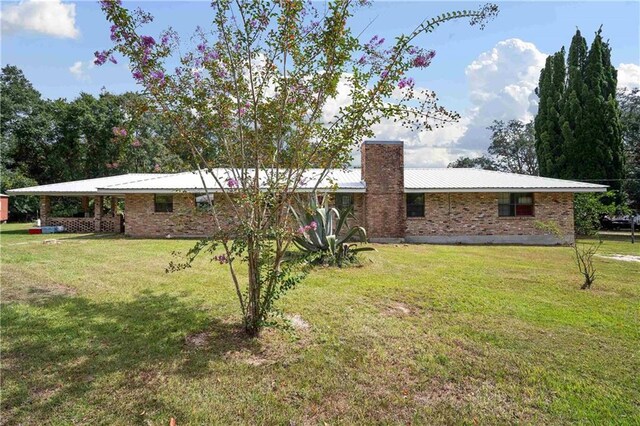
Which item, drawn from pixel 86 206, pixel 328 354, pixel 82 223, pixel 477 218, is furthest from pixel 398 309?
pixel 86 206

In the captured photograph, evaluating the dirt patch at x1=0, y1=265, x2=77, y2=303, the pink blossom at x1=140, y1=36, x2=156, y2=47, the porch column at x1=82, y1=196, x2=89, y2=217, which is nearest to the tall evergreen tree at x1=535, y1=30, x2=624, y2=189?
the pink blossom at x1=140, y1=36, x2=156, y2=47

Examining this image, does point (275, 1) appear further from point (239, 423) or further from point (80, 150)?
point (80, 150)

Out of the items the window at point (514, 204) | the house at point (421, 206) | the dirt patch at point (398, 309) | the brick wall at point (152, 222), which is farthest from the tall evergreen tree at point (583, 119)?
the dirt patch at point (398, 309)

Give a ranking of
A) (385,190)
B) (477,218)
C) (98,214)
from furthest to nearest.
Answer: (98,214)
(477,218)
(385,190)

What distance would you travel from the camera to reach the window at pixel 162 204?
17.6 metres

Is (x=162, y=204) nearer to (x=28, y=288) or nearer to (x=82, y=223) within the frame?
(x=82, y=223)

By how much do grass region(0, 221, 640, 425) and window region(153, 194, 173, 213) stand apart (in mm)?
9893

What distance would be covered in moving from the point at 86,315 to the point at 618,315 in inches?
320

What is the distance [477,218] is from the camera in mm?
16938

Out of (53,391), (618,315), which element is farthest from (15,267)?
(618,315)

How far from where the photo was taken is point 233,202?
4.48 metres

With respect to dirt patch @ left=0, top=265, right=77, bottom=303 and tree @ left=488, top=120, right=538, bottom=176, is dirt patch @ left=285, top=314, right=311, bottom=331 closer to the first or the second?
dirt patch @ left=0, top=265, right=77, bottom=303

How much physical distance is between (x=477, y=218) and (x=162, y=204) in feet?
49.0

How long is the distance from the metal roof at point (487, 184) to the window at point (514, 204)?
1.94ft
